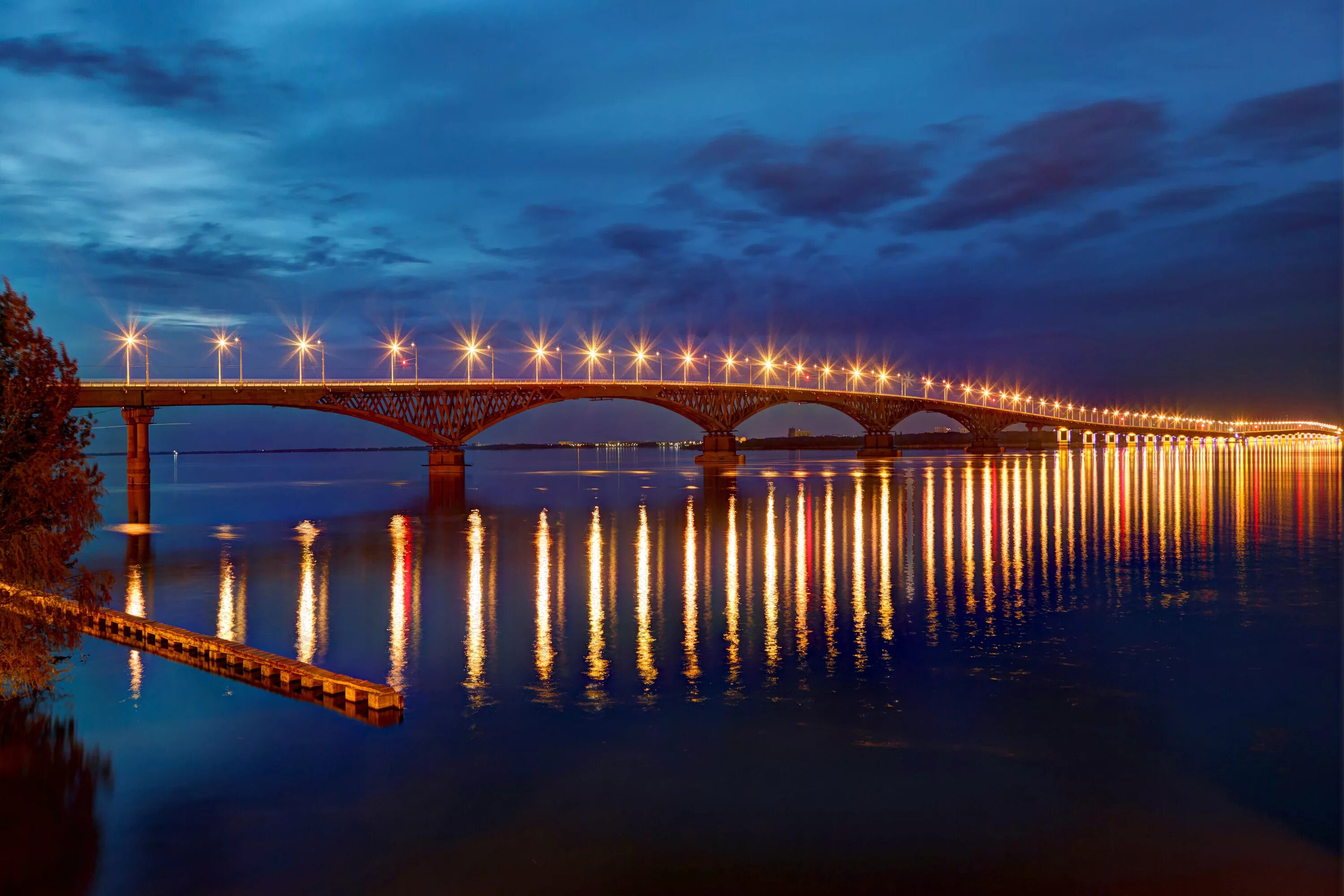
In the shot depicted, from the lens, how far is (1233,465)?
354ft

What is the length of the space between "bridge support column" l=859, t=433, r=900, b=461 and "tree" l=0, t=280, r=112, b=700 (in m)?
145

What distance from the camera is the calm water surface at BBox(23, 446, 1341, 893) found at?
9.31 metres

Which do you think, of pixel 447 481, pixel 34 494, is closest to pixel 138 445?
pixel 447 481

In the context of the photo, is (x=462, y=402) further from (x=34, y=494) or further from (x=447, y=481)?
(x=34, y=494)

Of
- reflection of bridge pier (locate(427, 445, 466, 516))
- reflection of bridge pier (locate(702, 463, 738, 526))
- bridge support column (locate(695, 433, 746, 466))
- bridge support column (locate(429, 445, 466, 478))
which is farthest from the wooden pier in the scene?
bridge support column (locate(695, 433, 746, 466))

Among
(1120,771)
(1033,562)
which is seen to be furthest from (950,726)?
(1033,562)

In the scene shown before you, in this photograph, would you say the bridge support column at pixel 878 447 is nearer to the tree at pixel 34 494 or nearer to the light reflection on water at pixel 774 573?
the light reflection on water at pixel 774 573

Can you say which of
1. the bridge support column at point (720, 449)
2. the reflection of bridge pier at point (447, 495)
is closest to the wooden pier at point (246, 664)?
the reflection of bridge pier at point (447, 495)

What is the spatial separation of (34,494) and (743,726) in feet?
37.6

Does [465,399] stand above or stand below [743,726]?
above

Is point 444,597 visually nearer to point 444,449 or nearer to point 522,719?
point 522,719

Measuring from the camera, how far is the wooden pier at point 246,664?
45.4ft

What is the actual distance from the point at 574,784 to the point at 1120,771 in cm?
Answer: 676

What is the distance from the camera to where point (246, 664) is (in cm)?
1591
